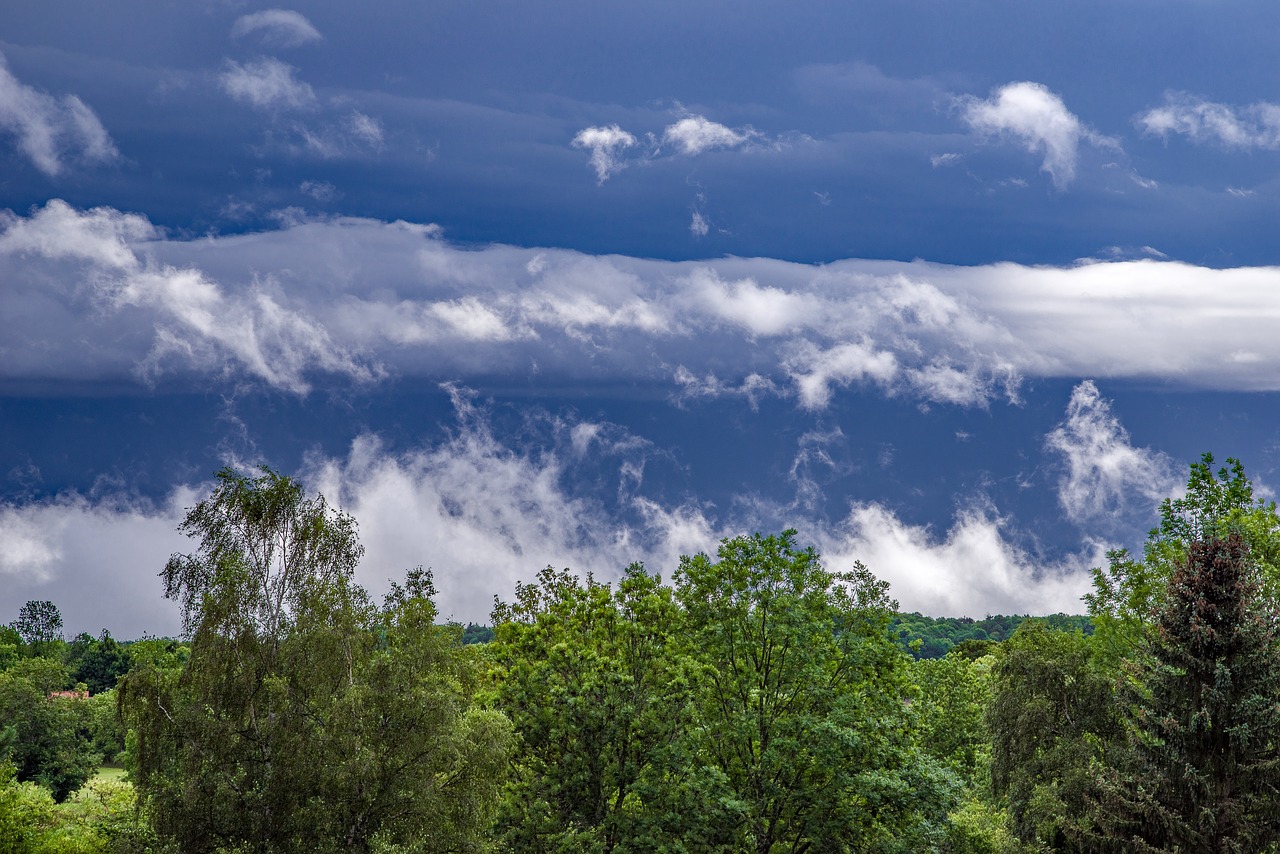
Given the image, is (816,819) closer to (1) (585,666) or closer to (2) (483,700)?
(1) (585,666)

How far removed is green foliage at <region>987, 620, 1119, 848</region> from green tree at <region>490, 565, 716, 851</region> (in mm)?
16661

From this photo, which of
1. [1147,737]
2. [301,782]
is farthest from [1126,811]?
[301,782]

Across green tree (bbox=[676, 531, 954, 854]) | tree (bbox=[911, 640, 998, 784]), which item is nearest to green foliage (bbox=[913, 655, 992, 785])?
tree (bbox=[911, 640, 998, 784])

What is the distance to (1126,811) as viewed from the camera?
28.8m

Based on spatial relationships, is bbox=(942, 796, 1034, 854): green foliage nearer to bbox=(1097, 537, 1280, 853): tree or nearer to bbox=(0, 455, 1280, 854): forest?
bbox=(0, 455, 1280, 854): forest

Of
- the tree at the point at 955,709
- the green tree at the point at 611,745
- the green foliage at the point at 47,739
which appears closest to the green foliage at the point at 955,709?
the tree at the point at 955,709

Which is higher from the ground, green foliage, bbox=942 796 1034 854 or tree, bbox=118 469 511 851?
tree, bbox=118 469 511 851

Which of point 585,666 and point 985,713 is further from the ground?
point 585,666

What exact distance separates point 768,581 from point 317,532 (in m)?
15.5

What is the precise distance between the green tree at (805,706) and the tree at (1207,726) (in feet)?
24.0

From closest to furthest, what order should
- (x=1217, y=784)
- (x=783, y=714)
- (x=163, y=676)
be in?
(x=1217, y=784), (x=163, y=676), (x=783, y=714)

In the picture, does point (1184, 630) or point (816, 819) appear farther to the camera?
point (816, 819)

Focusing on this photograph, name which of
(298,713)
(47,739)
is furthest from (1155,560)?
(47,739)

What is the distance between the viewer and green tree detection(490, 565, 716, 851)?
33.5 m
